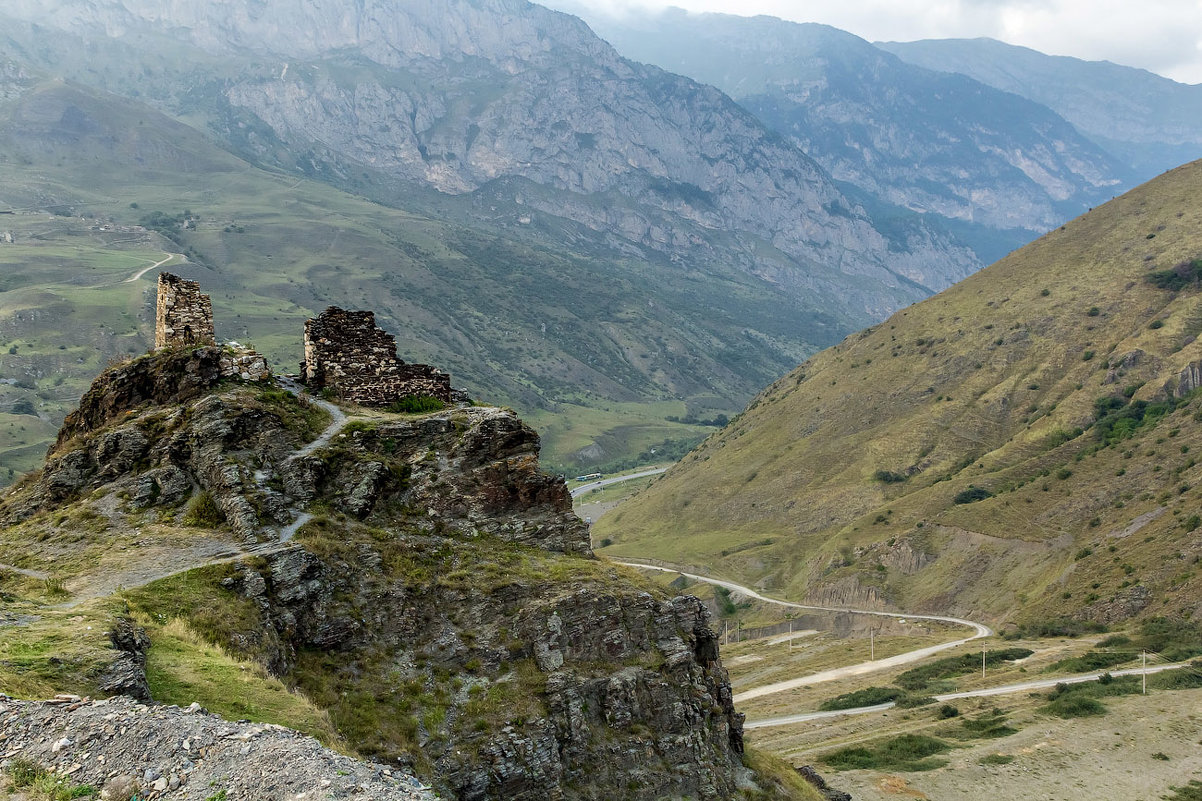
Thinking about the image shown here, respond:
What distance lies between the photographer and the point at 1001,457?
139500 millimetres

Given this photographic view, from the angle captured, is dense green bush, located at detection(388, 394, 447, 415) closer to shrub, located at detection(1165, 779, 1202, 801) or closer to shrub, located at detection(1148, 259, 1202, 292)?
shrub, located at detection(1165, 779, 1202, 801)


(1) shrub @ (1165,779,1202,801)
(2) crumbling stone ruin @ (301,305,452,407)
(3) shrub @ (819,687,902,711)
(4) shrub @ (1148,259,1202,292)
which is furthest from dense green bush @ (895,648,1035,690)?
(4) shrub @ (1148,259,1202,292)

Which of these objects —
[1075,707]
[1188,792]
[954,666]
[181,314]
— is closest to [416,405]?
[181,314]

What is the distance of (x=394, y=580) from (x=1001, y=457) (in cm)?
13154

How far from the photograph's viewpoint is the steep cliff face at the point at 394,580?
961 inches

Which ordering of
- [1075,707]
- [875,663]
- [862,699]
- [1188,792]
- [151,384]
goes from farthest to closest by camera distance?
[875,663], [862,699], [1075,707], [1188,792], [151,384]

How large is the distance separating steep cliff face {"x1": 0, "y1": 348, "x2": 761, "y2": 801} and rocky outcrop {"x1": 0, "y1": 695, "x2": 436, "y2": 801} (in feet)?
20.1

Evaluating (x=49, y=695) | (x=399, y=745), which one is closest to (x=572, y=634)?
(x=399, y=745)

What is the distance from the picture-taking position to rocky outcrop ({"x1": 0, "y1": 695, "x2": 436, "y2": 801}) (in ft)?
44.7

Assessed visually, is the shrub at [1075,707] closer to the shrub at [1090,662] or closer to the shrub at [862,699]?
the shrub at [1090,662]

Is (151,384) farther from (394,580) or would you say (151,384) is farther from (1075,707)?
(1075,707)

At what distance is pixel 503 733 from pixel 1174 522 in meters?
107

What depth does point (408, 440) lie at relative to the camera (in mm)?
30953

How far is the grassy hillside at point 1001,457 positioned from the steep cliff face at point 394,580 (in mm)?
93566
